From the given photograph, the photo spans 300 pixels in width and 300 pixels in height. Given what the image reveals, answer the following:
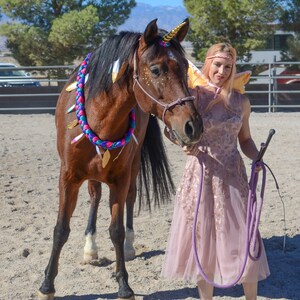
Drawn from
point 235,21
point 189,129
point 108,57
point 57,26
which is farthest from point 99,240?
point 235,21

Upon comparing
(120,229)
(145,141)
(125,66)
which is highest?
(125,66)

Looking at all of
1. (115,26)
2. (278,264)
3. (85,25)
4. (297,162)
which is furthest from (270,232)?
(115,26)

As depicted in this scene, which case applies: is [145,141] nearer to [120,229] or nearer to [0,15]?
[120,229]

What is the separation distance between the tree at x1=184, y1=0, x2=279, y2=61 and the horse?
1171 cm

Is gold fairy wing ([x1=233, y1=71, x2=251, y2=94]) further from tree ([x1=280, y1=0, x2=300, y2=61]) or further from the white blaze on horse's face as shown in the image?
tree ([x1=280, y1=0, x2=300, y2=61])

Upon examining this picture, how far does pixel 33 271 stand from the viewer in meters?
3.91

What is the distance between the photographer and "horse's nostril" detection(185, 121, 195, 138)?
107 inches

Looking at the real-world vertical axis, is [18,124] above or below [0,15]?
below

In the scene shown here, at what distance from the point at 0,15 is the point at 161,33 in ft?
48.5

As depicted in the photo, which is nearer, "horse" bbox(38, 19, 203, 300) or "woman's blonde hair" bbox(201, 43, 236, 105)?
"horse" bbox(38, 19, 203, 300)

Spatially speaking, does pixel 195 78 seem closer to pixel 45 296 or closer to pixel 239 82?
pixel 239 82

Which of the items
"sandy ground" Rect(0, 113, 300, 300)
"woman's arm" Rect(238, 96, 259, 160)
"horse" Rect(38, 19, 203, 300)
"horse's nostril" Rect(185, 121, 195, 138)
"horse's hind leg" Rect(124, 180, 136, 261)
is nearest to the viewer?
"horse's nostril" Rect(185, 121, 195, 138)

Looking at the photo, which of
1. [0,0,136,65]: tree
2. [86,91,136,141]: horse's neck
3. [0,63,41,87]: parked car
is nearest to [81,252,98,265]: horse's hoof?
[86,91,136,141]: horse's neck

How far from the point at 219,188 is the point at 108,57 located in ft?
3.33
